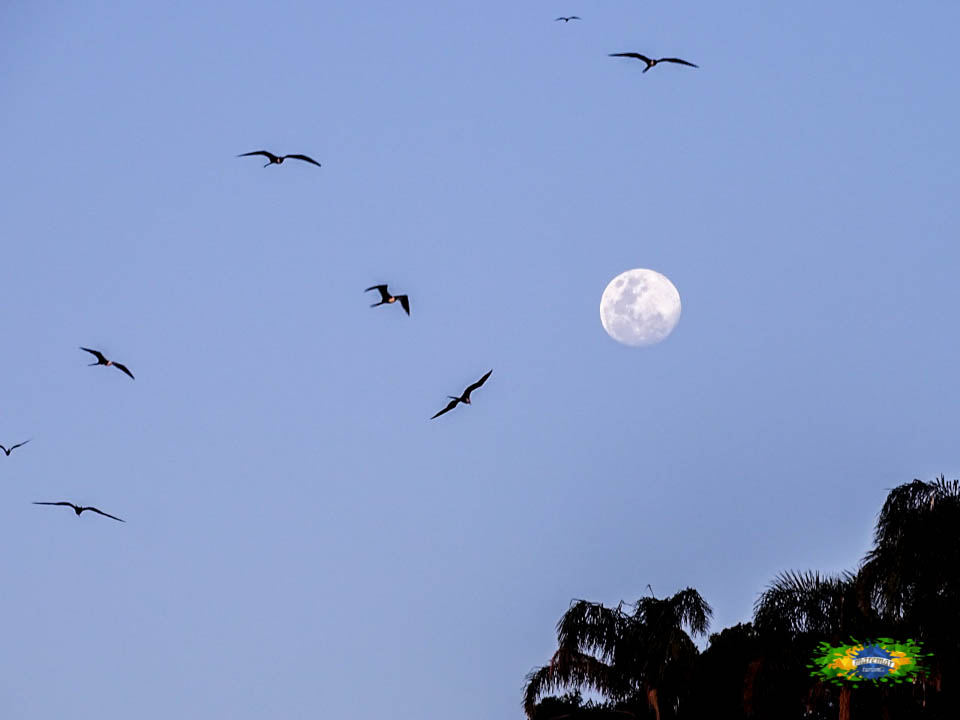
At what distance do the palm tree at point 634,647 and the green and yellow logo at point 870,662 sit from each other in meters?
5.08

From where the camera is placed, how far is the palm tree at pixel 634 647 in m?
40.4

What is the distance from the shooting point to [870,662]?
116 feet

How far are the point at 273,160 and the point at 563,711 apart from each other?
79.6ft

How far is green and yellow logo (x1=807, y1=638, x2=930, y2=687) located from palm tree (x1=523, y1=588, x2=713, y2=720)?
5.08m

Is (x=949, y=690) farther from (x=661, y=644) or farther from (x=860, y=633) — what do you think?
(x=661, y=644)

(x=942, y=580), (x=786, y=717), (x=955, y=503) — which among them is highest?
(x=955, y=503)

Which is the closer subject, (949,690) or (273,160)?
(273,160)

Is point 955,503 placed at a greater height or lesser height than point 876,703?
greater

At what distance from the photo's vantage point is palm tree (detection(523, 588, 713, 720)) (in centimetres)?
4041

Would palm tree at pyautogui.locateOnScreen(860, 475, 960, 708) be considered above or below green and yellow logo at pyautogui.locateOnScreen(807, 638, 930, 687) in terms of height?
above

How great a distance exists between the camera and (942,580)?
1407 inches

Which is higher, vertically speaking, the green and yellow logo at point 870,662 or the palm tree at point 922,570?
the palm tree at point 922,570

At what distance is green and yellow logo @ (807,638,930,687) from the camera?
34.5 m

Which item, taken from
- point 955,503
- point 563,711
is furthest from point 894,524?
point 563,711
